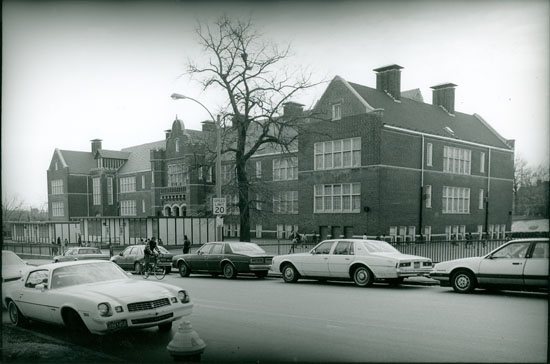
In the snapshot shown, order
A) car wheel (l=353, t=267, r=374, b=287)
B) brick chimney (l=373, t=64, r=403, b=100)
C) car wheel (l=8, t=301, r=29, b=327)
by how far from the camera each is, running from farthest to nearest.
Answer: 1. brick chimney (l=373, t=64, r=403, b=100)
2. car wheel (l=353, t=267, r=374, b=287)
3. car wheel (l=8, t=301, r=29, b=327)

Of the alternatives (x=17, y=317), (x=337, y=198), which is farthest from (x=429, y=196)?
(x=17, y=317)

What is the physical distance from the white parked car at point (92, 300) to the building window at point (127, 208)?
163 feet

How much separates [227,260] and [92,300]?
31.6ft

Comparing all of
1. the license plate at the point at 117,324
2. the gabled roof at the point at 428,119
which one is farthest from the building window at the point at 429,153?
the license plate at the point at 117,324

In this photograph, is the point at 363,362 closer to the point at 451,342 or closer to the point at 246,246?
the point at 451,342

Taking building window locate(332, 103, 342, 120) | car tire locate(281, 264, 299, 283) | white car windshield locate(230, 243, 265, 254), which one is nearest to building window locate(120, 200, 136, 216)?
building window locate(332, 103, 342, 120)

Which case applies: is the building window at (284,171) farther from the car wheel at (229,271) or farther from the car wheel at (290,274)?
the car wheel at (290,274)

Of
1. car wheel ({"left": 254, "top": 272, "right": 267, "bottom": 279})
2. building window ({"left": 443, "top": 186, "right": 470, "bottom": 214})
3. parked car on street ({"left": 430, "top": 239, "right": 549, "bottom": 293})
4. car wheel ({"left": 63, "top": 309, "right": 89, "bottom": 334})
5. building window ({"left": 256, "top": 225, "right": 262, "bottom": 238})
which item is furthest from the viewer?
building window ({"left": 256, "top": 225, "right": 262, "bottom": 238})

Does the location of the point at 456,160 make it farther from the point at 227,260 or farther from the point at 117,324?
the point at 117,324

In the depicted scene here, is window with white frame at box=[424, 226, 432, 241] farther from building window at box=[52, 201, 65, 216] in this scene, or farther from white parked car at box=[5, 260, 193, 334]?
white parked car at box=[5, 260, 193, 334]

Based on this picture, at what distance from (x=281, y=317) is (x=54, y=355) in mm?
4043

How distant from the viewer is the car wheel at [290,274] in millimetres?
14703

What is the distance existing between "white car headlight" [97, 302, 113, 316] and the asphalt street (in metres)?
0.60

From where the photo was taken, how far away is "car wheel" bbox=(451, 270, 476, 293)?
11453 millimetres
